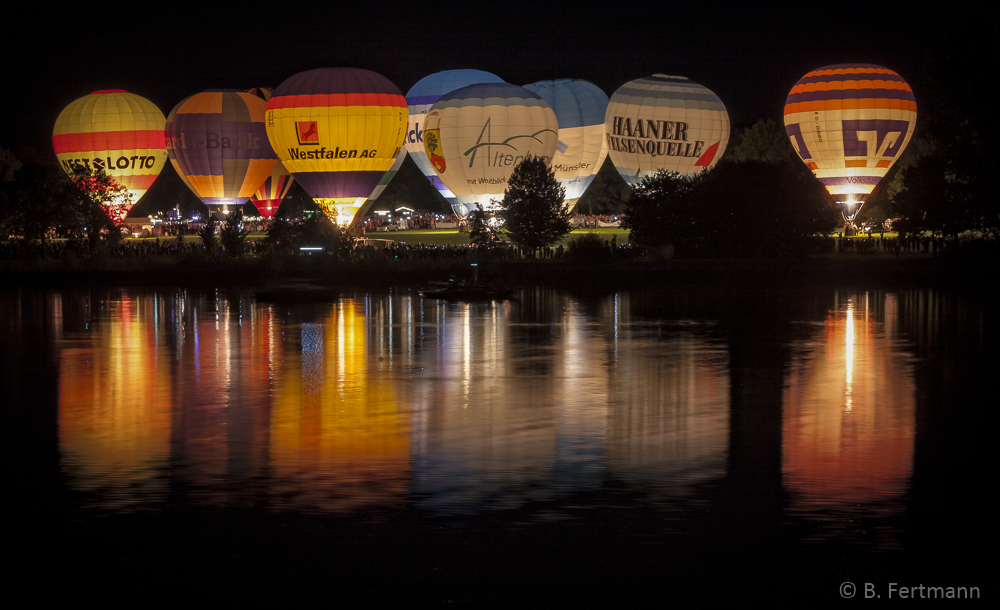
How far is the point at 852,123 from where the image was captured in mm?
54906

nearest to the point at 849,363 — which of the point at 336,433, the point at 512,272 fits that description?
the point at 336,433

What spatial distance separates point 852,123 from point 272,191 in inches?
1268

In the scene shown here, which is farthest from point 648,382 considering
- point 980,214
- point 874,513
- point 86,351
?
point 980,214

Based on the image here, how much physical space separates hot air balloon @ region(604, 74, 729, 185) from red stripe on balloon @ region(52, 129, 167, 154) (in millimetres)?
25101

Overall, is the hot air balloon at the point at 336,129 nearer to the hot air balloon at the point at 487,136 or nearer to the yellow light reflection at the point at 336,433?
the hot air balloon at the point at 487,136

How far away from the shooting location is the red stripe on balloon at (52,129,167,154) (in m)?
56.5

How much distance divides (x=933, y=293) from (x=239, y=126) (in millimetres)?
37936

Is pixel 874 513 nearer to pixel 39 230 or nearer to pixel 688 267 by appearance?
pixel 688 267

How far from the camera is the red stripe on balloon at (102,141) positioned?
185 feet

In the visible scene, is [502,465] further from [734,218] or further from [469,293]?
[734,218]

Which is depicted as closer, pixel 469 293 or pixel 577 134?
pixel 469 293

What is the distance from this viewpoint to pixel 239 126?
55.9 meters

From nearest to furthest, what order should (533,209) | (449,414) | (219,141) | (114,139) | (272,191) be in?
1. (449,414)
2. (533,209)
3. (219,141)
4. (114,139)
5. (272,191)

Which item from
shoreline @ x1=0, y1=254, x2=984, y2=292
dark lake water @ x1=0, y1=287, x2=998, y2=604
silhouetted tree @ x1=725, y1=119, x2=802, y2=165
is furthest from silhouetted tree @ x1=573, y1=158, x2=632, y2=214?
dark lake water @ x1=0, y1=287, x2=998, y2=604
